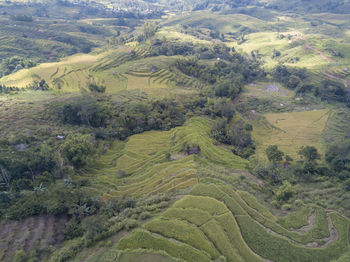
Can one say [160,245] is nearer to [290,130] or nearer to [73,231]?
[73,231]

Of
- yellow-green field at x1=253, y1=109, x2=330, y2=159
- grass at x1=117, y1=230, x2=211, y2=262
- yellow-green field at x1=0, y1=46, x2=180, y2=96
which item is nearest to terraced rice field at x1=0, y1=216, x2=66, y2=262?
grass at x1=117, y1=230, x2=211, y2=262

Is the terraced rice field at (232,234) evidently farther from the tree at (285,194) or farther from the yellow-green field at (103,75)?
the yellow-green field at (103,75)

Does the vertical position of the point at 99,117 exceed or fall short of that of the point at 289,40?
it falls short

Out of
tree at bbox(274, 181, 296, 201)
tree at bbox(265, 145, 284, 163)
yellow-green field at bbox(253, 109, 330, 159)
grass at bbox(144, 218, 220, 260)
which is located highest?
grass at bbox(144, 218, 220, 260)

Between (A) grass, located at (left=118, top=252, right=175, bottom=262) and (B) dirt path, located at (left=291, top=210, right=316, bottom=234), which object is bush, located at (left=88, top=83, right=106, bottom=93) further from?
(B) dirt path, located at (left=291, top=210, right=316, bottom=234)

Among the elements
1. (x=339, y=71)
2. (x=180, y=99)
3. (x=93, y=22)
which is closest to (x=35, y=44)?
(x=93, y=22)

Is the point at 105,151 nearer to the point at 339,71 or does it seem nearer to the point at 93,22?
the point at 339,71

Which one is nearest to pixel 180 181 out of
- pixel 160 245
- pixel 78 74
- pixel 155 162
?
pixel 155 162

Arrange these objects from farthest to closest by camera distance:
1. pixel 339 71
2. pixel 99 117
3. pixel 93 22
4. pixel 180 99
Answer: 1. pixel 93 22
2. pixel 339 71
3. pixel 180 99
4. pixel 99 117
